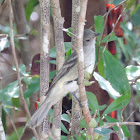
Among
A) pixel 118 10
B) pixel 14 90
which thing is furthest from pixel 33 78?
pixel 118 10

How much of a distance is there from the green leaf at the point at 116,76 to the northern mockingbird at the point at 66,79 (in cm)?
10

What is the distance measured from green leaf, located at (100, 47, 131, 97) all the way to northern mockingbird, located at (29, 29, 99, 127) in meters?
0.10

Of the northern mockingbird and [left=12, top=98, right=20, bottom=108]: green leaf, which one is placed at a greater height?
the northern mockingbird

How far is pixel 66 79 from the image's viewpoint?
2307 mm

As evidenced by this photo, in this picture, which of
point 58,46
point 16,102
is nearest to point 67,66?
point 58,46

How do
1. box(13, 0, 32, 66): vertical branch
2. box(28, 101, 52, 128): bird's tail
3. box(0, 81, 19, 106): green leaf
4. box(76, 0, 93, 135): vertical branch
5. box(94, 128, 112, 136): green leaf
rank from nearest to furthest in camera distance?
1. box(76, 0, 93, 135): vertical branch
2. box(94, 128, 112, 136): green leaf
3. box(28, 101, 52, 128): bird's tail
4. box(0, 81, 19, 106): green leaf
5. box(13, 0, 32, 66): vertical branch

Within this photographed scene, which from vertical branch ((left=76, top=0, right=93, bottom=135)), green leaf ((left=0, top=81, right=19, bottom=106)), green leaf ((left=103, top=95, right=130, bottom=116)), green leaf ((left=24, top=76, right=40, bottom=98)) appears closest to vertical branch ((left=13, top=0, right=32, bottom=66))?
green leaf ((left=0, top=81, right=19, bottom=106))

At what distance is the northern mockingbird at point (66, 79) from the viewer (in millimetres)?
2109

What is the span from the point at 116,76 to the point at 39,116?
0.59 meters

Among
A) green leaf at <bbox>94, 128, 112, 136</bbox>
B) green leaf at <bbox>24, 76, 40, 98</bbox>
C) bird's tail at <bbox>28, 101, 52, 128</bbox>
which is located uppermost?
green leaf at <bbox>24, 76, 40, 98</bbox>

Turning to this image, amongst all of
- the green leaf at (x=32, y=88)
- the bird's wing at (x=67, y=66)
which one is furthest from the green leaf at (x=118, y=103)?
the green leaf at (x=32, y=88)

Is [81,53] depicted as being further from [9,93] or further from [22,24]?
[22,24]

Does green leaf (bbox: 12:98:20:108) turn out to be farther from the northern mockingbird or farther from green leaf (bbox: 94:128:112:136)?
green leaf (bbox: 94:128:112:136)

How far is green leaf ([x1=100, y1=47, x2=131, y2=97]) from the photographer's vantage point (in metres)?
2.16
